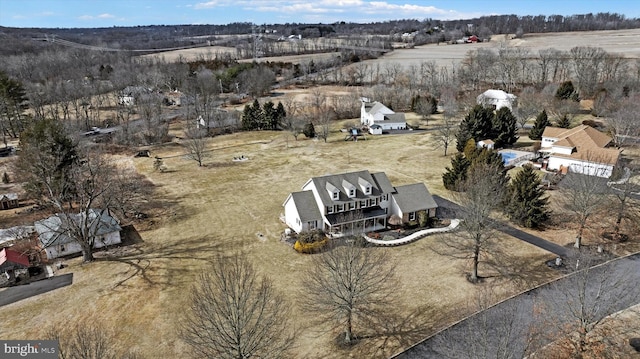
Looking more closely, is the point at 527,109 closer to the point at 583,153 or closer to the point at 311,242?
the point at 583,153

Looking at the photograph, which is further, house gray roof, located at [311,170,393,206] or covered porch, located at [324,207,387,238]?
house gray roof, located at [311,170,393,206]

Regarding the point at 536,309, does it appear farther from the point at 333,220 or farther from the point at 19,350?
the point at 19,350

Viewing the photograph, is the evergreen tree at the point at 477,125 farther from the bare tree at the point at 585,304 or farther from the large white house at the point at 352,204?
the bare tree at the point at 585,304

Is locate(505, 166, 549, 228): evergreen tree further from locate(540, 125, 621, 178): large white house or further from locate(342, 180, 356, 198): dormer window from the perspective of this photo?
locate(342, 180, 356, 198): dormer window

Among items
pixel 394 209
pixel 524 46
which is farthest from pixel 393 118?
pixel 524 46

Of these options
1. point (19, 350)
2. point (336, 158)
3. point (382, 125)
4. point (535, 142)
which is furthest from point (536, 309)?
Result: point (382, 125)

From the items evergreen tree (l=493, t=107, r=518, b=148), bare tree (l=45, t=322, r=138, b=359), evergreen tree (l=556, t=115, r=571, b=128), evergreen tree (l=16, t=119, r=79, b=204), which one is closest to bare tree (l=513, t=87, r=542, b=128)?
evergreen tree (l=556, t=115, r=571, b=128)
